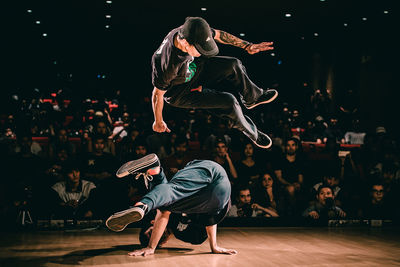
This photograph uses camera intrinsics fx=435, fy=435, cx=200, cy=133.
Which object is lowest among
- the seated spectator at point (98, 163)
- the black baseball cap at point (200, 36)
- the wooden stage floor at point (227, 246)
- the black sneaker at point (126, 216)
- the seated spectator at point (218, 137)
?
the wooden stage floor at point (227, 246)

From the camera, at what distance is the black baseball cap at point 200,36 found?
9.53 ft

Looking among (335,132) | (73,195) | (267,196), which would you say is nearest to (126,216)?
(73,195)

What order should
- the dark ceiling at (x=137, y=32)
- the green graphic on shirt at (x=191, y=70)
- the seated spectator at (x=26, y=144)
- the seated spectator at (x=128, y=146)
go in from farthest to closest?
the dark ceiling at (x=137, y=32) < the seated spectator at (x=26, y=144) < the seated spectator at (x=128, y=146) < the green graphic on shirt at (x=191, y=70)

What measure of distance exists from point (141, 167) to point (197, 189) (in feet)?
1.83

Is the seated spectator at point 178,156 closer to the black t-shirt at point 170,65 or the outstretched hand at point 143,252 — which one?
the outstretched hand at point 143,252

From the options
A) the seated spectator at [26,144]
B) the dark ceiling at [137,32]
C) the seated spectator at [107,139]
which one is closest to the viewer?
the seated spectator at [26,144]

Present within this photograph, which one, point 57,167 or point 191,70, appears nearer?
point 191,70

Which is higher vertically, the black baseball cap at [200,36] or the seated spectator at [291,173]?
the black baseball cap at [200,36]

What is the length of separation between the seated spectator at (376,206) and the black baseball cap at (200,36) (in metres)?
4.10

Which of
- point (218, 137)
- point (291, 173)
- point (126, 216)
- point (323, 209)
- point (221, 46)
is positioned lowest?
point (323, 209)

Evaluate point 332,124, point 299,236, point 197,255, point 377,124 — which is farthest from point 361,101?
point 197,255

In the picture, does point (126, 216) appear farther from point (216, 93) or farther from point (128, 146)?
point (128, 146)

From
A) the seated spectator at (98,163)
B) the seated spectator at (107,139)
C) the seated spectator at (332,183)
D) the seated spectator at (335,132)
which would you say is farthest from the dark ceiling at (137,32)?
the seated spectator at (332,183)

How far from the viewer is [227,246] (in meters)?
4.72
